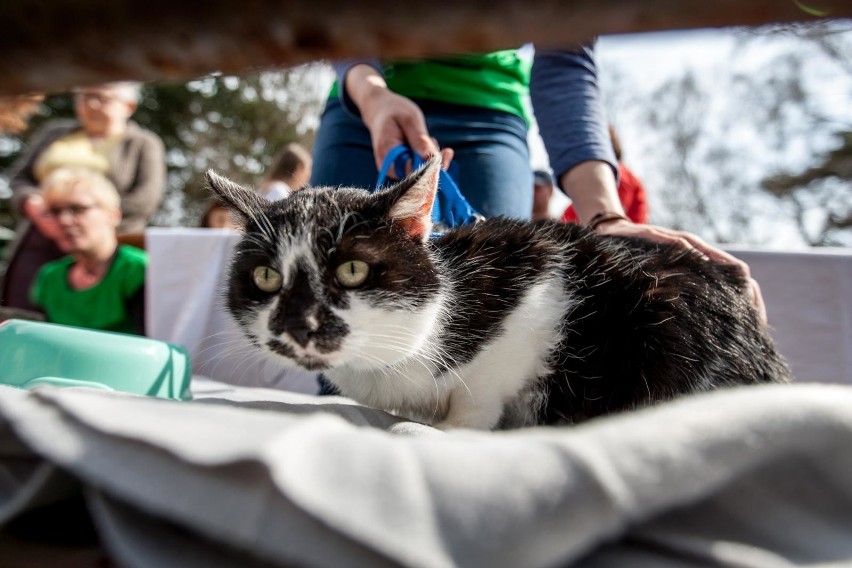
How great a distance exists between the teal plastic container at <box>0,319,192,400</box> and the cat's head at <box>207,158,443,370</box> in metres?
0.23

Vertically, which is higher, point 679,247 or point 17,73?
point 17,73

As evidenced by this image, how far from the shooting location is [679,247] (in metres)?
0.93

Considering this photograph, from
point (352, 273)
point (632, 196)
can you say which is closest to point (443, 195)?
point (352, 273)

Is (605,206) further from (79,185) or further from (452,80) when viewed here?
(79,185)

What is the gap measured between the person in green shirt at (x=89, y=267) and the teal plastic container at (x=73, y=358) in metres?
1.26

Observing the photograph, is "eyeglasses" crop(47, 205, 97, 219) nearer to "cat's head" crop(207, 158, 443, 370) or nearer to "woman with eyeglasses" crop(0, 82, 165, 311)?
"woman with eyeglasses" crop(0, 82, 165, 311)

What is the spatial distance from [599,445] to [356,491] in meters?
0.15

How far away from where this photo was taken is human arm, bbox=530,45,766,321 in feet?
3.80

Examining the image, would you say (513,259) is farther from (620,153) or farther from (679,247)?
(620,153)

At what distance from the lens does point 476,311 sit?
824mm

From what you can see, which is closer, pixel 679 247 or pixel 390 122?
pixel 679 247

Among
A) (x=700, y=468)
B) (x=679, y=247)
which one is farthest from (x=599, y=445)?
(x=679, y=247)

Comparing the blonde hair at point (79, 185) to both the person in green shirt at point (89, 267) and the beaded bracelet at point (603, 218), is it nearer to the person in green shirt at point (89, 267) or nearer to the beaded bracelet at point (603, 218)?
the person in green shirt at point (89, 267)

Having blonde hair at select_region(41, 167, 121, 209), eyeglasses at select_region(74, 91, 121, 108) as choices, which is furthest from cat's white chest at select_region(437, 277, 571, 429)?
eyeglasses at select_region(74, 91, 121, 108)
